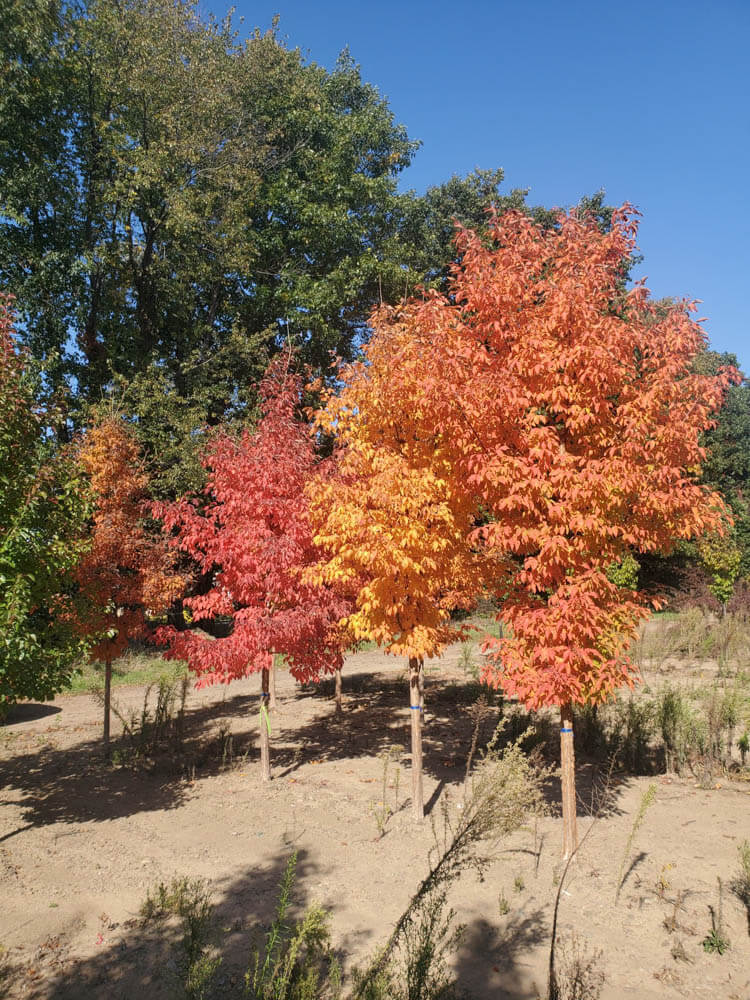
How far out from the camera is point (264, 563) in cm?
741

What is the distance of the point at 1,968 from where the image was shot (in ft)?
13.6

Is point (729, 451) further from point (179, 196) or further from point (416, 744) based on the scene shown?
point (416, 744)

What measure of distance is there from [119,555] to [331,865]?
17.2ft

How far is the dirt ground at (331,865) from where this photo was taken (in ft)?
13.8

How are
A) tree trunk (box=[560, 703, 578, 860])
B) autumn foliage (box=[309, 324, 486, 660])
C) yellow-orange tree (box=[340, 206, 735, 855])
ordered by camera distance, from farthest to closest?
1. autumn foliage (box=[309, 324, 486, 660])
2. tree trunk (box=[560, 703, 578, 860])
3. yellow-orange tree (box=[340, 206, 735, 855])

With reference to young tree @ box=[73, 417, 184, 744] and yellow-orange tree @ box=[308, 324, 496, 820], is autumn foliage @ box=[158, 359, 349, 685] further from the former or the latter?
young tree @ box=[73, 417, 184, 744]

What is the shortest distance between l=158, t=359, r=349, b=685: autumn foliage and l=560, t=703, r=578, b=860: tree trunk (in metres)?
3.00

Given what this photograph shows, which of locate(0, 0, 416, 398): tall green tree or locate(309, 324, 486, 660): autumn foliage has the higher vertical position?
A: locate(0, 0, 416, 398): tall green tree

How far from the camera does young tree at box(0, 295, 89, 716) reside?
5.36 meters

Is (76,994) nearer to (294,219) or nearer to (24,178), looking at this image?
(24,178)

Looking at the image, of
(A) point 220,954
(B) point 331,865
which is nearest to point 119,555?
(B) point 331,865

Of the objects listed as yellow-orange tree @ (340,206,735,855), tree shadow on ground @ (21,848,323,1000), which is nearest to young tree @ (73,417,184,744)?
tree shadow on ground @ (21,848,323,1000)

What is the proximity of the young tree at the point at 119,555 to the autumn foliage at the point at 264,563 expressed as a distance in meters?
1.12

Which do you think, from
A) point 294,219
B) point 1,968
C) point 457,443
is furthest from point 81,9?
point 1,968
